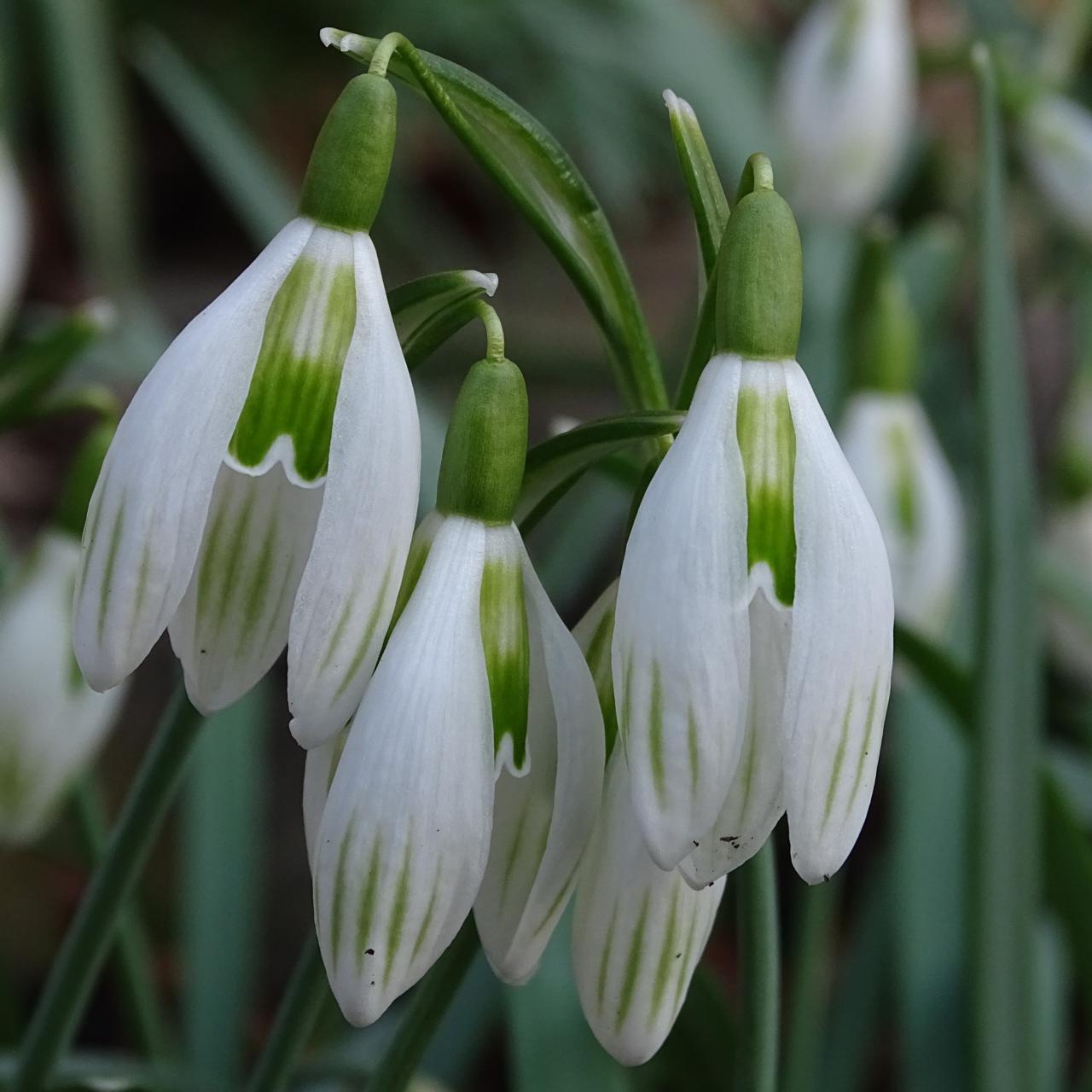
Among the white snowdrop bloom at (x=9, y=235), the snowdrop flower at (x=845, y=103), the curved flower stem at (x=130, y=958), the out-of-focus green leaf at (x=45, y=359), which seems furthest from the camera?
the snowdrop flower at (x=845, y=103)

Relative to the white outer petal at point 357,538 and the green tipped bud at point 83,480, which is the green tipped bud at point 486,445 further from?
the green tipped bud at point 83,480

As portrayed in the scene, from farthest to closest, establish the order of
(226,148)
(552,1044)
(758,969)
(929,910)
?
(226,148) → (929,910) → (552,1044) → (758,969)

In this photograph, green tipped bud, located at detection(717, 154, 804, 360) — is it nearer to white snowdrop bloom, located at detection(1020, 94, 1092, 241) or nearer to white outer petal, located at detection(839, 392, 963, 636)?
white outer petal, located at detection(839, 392, 963, 636)

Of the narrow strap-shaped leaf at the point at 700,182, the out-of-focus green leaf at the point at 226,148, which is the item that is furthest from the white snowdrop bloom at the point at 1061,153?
the narrow strap-shaped leaf at the point at 700,182

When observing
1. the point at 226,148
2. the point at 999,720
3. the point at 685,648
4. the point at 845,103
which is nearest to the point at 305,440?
the point at 685,648

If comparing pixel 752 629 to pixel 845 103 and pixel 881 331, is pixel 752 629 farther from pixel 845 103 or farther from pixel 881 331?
pixel 845 103
